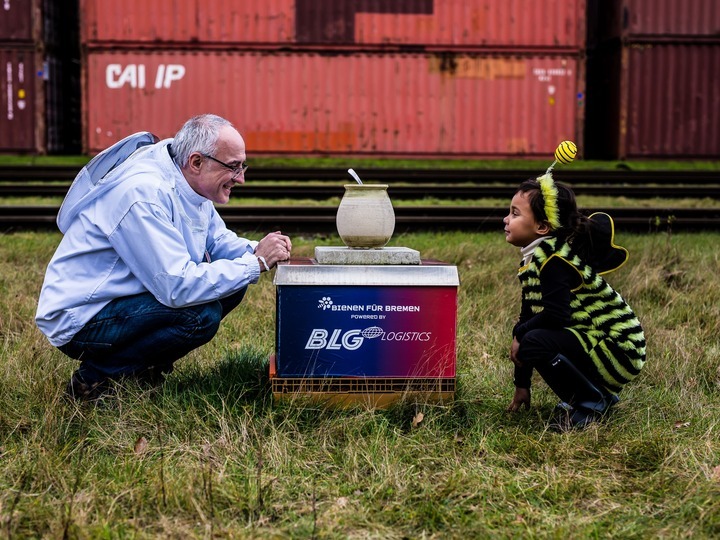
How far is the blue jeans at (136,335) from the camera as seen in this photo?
3480 mm

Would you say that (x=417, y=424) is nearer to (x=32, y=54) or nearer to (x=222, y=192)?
(x=222, y=192)

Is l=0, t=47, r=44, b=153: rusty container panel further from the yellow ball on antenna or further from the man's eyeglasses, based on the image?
the yellow ball on antenna

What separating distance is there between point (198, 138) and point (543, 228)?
58.3 inches

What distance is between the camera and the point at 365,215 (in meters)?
3.69

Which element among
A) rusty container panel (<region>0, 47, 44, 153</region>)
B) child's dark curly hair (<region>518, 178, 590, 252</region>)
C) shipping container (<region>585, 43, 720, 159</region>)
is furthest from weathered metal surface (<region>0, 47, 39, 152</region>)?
child's dark curly hair (<region>518, 178, 590, 252</region>)

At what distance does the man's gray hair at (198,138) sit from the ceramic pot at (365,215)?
61 cm

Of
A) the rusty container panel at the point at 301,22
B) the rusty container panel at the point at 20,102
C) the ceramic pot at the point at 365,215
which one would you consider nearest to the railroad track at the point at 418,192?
the rusty container panel at the point at 301,22

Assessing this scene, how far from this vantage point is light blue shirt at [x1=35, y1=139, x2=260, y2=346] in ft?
10.9

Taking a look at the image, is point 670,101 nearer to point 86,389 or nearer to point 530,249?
point 530,249

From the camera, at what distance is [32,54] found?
1978 centimetres

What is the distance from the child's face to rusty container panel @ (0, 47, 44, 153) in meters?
18.7

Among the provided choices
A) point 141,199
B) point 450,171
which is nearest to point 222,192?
point 141,199

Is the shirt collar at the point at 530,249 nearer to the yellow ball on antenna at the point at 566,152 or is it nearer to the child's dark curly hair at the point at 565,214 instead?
the child's dark curly hair at the point at 565,214

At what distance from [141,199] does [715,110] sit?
63.4 ft
